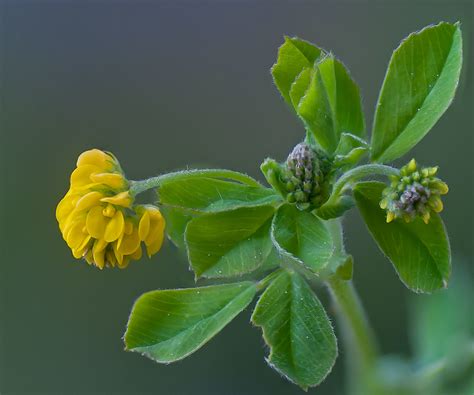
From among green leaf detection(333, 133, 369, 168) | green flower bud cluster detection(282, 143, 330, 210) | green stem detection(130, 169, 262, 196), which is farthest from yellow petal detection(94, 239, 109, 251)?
green leaf detection(333, 133, 369, 168)

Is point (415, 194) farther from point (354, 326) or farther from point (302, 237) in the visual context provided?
point (354, 326)

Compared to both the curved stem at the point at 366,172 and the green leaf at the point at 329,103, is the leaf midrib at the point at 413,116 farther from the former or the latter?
the curved stem at the point at 366,172

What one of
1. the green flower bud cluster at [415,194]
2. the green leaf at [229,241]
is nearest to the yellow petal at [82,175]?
the green leaf at [229,241]

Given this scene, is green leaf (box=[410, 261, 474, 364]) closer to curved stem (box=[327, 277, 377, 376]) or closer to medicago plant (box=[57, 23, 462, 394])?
curved stem (box=[327, 277, 377, 376])

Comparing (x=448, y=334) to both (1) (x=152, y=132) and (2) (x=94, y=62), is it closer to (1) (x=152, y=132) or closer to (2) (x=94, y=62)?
(1) (x=152, y=132)

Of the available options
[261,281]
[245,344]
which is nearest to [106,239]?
[261,281]
